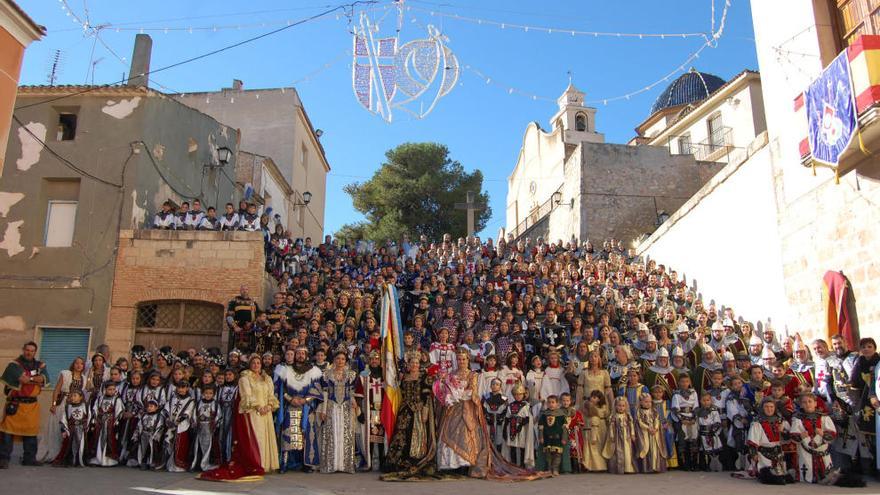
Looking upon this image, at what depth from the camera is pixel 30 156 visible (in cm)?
1376

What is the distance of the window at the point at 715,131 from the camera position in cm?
2758

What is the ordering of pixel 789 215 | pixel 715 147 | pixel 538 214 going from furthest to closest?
pixel 538 214
pixel 715 147
pixel 789 215

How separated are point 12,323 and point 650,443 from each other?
467 inches

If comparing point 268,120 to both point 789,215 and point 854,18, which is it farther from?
point 854,18

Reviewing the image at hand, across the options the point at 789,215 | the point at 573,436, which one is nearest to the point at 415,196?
the point at 789,215

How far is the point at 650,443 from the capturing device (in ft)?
28.1

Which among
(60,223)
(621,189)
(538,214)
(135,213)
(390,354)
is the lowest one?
(390,354)

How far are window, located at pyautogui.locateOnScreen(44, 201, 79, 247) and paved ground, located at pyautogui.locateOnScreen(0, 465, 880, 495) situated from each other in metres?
6.53

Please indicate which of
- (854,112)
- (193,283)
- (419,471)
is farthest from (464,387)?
(193,283)

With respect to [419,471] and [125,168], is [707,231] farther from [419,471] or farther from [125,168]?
[125,168]

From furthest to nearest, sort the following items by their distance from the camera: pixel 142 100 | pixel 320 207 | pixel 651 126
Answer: pixel 651 126
pixel 320 207
pixel 142 100

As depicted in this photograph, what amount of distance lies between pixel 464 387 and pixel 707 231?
9.11 m

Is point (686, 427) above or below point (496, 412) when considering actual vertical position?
below

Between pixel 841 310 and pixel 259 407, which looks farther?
pixel 841 310
